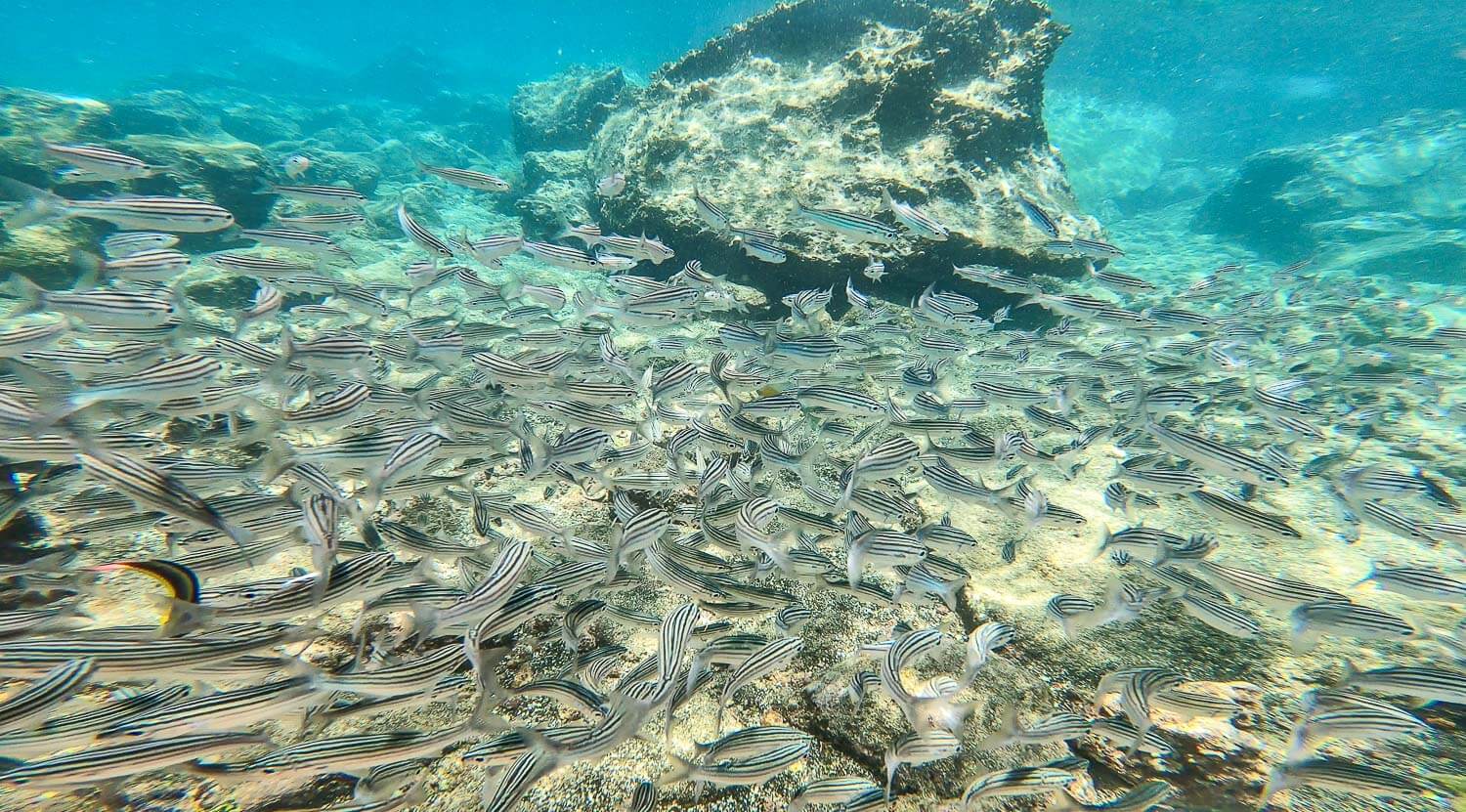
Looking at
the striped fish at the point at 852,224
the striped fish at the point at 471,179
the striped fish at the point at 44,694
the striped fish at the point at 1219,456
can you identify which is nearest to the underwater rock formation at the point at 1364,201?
the striped fish at the point at 852,224

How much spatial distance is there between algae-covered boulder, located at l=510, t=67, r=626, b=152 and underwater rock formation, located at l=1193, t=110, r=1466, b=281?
27.3 m

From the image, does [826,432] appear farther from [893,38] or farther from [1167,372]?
[893,38]

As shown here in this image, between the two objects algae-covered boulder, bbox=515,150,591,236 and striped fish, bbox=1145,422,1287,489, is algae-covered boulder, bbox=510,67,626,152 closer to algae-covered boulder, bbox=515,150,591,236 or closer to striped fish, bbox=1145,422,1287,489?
algae-covered boulder, bbox=515,150,591,236

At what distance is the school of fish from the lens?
2.39 metres

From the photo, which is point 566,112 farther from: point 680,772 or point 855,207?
point 680,772

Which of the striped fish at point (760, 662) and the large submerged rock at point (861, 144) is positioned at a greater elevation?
the large submerged rock at point (861, 144)

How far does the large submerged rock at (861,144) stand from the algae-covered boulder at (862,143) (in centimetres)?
3

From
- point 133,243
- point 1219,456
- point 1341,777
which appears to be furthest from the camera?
point 133,243

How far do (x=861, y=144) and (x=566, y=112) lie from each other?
17.6m

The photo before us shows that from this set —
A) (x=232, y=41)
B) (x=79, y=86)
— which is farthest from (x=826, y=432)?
(x=232, y=41)

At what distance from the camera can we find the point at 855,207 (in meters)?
10.8

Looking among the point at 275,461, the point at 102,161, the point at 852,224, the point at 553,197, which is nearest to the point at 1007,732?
the point at 275,461

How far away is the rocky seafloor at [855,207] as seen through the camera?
9.77 feet

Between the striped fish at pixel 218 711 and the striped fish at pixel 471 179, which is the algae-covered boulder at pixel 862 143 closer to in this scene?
the striped fish at pixel 471 179
